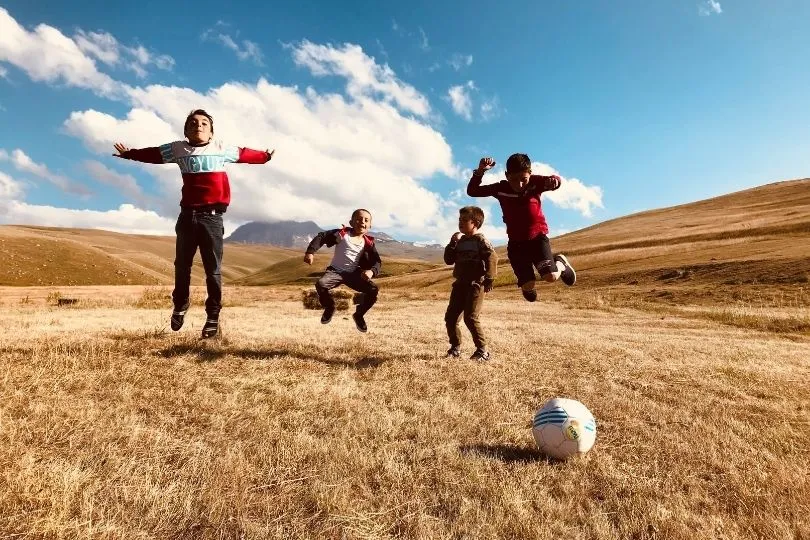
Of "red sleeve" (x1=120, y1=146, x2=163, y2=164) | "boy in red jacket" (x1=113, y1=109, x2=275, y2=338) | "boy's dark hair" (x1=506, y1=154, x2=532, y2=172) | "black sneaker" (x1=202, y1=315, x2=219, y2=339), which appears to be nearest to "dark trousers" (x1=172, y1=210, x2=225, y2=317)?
"boy in red jacket" (x1=113, y1=109, x2=275, y2=338)

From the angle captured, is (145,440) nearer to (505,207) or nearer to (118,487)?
(118,487)

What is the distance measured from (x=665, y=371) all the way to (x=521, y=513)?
269 inches

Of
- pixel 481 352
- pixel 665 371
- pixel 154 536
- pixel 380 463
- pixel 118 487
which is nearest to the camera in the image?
pixel 154 536

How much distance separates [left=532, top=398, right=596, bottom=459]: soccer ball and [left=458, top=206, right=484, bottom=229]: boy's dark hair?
5.43 metres

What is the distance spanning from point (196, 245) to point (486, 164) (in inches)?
214

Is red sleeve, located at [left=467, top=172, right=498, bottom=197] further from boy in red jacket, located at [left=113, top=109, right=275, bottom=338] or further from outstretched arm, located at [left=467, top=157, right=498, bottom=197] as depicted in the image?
boy in red jacket, located at [left=113, top=109, right=275, bottom=338]

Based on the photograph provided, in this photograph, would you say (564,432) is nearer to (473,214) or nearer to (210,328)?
(473,214)

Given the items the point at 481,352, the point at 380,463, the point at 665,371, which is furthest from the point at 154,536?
the point at 665,371

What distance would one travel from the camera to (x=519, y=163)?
29.6 ft

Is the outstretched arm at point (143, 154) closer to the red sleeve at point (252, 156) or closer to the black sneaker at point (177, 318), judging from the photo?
the red sleeve at point (252, 156)

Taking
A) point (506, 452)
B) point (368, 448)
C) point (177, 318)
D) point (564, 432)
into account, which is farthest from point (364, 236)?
point (564, 432)

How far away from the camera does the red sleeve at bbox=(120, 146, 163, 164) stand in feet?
26.3

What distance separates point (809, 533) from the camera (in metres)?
3.25

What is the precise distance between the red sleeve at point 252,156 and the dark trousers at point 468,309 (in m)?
4.66
